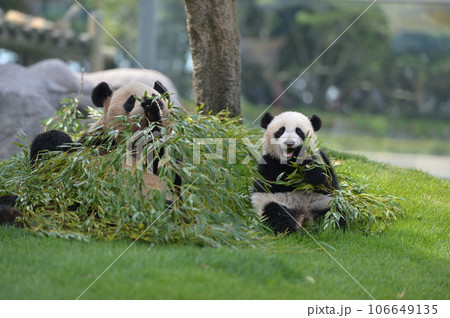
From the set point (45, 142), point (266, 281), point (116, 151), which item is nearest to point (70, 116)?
point (45, 142)

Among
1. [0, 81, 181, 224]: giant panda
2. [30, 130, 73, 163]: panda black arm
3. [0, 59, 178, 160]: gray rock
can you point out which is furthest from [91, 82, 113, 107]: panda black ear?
[0, 59, 178, 160]: gray rock

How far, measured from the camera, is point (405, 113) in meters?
10.9

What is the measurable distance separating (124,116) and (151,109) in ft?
0.57

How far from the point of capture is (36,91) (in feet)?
17.9

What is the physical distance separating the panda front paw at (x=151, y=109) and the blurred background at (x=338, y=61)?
23.7 ft

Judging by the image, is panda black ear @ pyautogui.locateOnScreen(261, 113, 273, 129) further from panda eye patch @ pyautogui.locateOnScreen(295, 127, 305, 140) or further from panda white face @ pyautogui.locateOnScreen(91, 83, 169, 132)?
panda white face @ pyautogui.locateOnScreen(91, 83, 169, 132)

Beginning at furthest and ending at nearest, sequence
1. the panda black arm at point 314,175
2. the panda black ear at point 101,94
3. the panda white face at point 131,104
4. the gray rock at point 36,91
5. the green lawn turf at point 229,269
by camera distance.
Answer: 1. the gray rock at point 36,91
2. the panda black ear at point 101,94
3. the panda white face at point 131,104
4. the panda black arm at point 314,175
5. the green lawn turf at point 229,269

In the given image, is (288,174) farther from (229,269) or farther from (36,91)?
(36,91)

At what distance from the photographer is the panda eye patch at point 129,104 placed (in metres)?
3.27

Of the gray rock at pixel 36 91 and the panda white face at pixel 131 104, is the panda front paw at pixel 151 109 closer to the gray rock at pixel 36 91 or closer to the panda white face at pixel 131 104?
the panda white face at pixel 131 104

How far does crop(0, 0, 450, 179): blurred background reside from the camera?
407 inches

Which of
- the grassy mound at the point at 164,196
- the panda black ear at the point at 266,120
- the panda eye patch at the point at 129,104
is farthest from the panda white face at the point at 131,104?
the panda black ear at the point at 266,120

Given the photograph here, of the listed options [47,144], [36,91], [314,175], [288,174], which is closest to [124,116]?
[47,144]

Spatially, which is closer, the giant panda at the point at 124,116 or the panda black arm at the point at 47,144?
the giant panda at the point at 124,116
